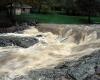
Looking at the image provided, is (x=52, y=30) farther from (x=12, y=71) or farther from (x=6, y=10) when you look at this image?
(x=12, y=71)

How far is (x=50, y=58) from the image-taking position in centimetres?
1503

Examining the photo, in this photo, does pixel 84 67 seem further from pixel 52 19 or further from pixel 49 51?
pixel 52 19

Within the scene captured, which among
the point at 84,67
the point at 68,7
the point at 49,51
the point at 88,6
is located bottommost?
the point at 68,7

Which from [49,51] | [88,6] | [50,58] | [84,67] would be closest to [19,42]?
[49,51]

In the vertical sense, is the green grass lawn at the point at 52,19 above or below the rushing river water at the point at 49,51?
below

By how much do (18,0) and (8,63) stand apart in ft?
56.7

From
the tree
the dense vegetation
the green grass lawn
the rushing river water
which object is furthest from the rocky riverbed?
the tree

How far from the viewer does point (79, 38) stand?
21609 millimetres

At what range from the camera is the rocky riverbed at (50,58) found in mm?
12070

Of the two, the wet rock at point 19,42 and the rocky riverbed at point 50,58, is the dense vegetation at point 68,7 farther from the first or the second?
the rocky riverbed at point 50,58

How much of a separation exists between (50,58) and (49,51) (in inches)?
64.2

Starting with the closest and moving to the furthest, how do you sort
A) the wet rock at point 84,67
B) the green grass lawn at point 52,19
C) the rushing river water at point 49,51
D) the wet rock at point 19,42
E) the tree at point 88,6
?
the wet rock at point 84,67
the rushing river water at point 49,51
the wet rock at point 19,42
the green grass lawn at point 52,19
the tree at point 88,6

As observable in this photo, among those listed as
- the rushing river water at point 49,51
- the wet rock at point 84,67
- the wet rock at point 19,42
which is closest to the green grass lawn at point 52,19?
the rushing river water at point 49,51

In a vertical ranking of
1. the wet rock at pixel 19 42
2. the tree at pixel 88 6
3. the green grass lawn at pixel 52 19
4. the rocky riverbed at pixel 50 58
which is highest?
the rocky riverbed at pixel 50 58
